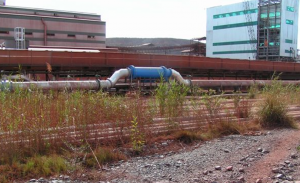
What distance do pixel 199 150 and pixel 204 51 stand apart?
6247 cm

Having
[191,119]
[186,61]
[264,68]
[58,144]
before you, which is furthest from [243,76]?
[58,144]

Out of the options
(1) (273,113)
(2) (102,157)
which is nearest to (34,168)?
(2) (102,157)

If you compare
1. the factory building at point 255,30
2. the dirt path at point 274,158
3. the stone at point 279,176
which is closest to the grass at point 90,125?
the dirt path at point 274,158

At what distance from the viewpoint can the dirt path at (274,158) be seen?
16.0 ft

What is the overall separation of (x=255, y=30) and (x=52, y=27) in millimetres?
36383

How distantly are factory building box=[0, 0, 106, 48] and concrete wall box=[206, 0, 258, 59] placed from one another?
76.6 feet

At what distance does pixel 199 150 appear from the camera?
6.12 metres

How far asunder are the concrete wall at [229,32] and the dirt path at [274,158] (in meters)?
53.0

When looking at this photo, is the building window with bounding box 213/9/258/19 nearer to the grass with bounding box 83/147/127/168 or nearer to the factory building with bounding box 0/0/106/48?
the factory building with bounding box 0/0/106/48

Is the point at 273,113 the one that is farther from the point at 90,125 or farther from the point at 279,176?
the point at 90,125

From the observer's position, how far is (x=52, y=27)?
51812mm

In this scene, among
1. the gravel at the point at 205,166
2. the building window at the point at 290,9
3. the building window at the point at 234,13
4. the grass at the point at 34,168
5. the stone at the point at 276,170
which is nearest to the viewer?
the grass at the point at 34,168

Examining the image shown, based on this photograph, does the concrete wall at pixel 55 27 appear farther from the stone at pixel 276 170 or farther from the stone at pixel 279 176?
the stone at pixel 279 176

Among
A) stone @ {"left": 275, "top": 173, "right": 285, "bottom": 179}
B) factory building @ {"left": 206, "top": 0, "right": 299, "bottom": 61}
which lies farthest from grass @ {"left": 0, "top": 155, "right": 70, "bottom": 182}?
factory building @ {"left": 206, "top": 0, "right": 299, "bottom": 61}
